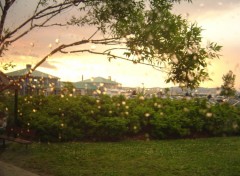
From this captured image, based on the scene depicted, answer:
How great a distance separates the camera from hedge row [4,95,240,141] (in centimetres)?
1734

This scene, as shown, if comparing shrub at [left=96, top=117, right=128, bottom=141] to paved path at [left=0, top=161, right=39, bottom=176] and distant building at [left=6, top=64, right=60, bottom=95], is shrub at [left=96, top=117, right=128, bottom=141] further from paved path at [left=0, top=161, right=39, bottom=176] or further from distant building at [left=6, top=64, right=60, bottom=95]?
paved path at [left=0, top=161, right=39, bottom=176]

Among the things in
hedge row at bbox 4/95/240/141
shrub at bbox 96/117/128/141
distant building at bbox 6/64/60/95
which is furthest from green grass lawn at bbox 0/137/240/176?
distant building at bbox 6/64/60/95

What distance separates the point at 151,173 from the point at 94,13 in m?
5.45

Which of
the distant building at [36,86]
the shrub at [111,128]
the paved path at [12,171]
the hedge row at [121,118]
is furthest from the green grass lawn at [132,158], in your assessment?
the distant building at [36,86]

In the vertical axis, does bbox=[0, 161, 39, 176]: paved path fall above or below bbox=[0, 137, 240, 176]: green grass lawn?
below

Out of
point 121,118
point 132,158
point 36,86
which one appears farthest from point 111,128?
point 36,86

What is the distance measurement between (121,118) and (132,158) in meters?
5.56

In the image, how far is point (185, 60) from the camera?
9.12m

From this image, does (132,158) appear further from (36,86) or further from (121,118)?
(36,86)

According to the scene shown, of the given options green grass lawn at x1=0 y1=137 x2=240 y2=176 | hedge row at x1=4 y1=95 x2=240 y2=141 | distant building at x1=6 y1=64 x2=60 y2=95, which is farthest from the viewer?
distant building at x1=6 y1=64 x2=60 y2=95

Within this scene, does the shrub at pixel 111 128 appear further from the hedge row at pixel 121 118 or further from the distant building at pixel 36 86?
the distant building at pixel 36 86

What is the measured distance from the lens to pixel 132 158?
12.8 m

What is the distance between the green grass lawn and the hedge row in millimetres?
1127

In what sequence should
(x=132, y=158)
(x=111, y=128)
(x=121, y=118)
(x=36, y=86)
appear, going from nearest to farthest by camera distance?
(x=132, y=158), (x=111, y=128), (x=121, y=118), (x=36, y=86)
